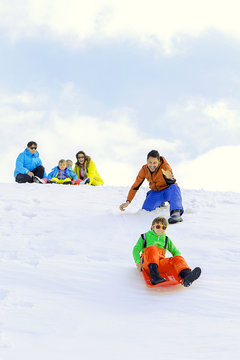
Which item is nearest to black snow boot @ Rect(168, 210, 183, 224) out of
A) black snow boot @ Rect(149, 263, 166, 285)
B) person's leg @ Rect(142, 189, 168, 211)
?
person's leg @ Rect(142, 189, 168, 211)

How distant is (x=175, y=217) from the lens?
619 cm

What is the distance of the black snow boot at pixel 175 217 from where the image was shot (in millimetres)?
6133

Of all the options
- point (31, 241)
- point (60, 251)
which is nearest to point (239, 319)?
point (60, 251)

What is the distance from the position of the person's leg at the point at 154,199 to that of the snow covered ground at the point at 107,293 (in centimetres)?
13

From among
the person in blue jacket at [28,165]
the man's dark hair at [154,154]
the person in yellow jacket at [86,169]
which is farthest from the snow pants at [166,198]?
the person in blue jacket at [28,165]

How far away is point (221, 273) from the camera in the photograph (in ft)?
13.8

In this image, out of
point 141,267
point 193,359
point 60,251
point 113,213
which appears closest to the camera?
point 193,359

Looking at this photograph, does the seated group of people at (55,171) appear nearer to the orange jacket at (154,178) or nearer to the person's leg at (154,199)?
the person's leg at (154,199)

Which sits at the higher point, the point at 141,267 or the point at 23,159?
the point at 23,159

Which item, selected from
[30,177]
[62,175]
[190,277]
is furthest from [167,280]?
[30,177]

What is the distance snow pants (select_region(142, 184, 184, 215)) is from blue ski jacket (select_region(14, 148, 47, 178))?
16.3ft

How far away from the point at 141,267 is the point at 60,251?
1.29 m

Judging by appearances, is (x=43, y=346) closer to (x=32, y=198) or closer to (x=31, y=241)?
(x=31, y=241)

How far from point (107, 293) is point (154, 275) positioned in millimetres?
466
